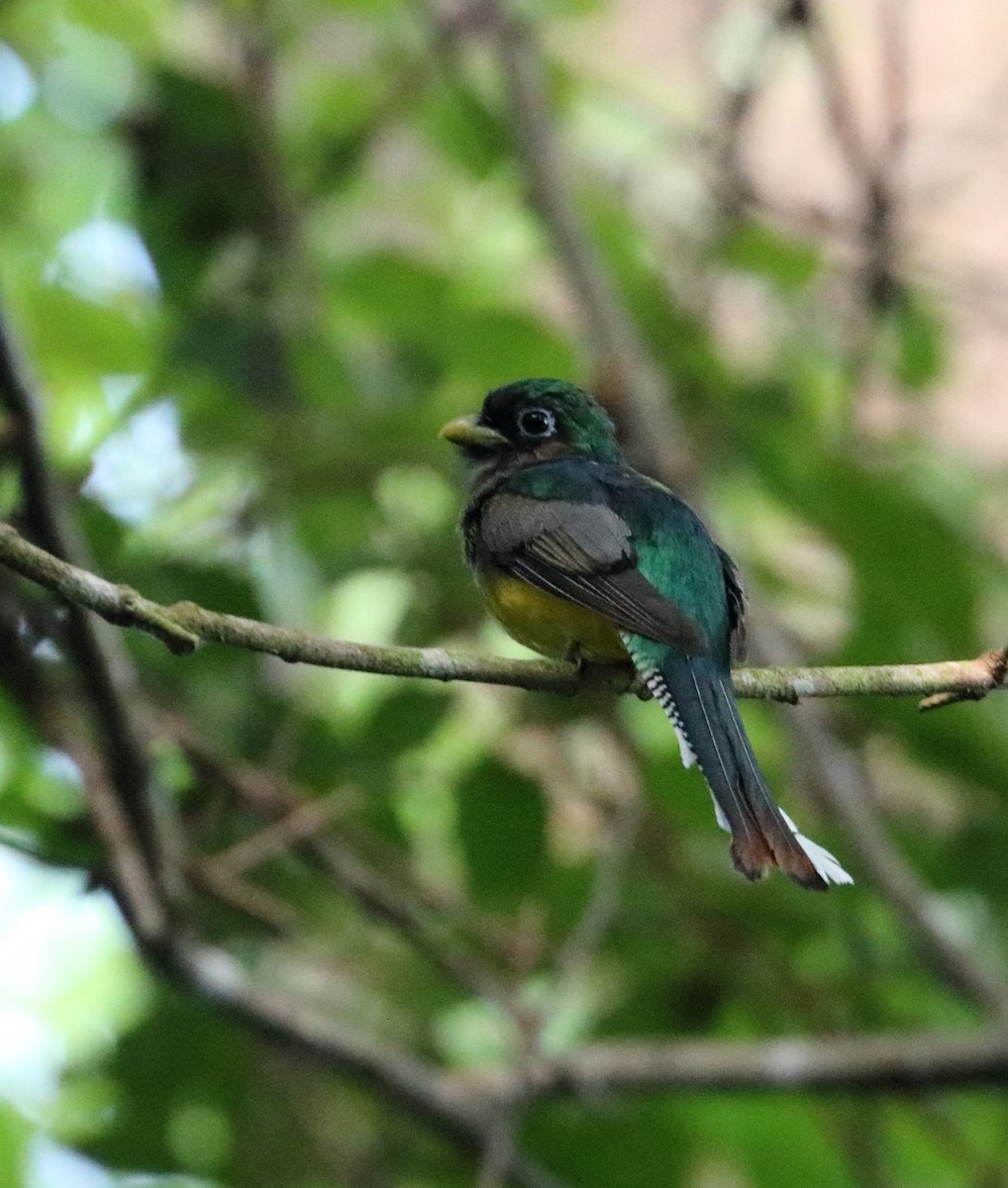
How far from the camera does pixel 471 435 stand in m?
3.40

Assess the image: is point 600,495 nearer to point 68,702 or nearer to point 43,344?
point 68,702

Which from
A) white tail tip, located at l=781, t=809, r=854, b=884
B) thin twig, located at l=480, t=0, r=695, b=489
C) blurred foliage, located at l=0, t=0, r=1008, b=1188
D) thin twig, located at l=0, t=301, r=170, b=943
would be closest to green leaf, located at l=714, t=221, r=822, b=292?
blurred foliage, located at l=0, t=0, r=1008, b=1188

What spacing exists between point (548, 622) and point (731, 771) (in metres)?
0.55

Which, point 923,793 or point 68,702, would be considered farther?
point 923,793

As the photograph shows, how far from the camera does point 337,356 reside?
13.2 ft

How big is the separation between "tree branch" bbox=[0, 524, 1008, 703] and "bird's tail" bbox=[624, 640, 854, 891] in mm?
152

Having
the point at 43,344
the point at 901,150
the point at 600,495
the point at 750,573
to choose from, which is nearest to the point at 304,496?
the point at 600,495

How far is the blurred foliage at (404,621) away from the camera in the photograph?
340 cm

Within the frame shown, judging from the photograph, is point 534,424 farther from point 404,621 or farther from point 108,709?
point 108,709

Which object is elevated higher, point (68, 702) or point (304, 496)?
point (304, 496)

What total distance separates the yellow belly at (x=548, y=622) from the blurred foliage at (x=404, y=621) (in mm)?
337

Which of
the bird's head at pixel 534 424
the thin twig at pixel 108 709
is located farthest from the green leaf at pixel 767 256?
the thin twig at pixel 108 709

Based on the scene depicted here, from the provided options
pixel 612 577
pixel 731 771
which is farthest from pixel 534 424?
pixel 731 771

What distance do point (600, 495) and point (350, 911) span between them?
1464 millimetres
